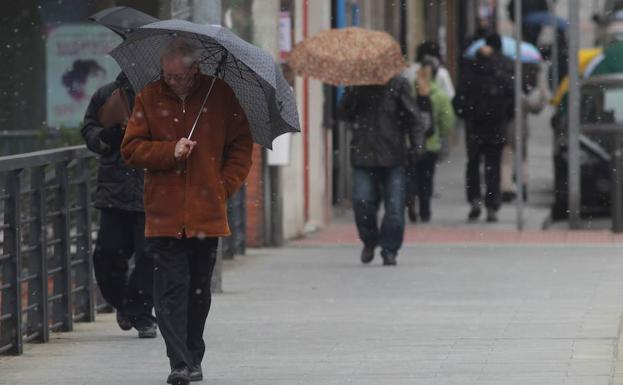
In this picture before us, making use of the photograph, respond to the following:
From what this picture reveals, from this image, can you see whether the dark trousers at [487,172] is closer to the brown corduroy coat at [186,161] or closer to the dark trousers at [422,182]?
the dark trousers at [422,182]

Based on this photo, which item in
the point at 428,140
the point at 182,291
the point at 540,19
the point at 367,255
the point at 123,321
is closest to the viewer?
the point at 182,291

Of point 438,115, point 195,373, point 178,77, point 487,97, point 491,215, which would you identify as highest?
point 178,77

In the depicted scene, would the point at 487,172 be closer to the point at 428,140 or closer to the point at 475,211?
the point at 475,211

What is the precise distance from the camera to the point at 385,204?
48.3 feet

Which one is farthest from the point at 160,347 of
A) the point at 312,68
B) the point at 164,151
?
the point at 312,68

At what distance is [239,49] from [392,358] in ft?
6.59

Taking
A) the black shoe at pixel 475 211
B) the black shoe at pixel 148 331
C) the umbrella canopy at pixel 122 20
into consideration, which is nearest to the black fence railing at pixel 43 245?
the black shoe at pixel 148 331

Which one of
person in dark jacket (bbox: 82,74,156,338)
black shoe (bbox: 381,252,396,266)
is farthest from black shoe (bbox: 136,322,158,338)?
black shoe (bbox: 381,252,396,266)

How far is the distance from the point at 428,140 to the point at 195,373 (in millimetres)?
11692

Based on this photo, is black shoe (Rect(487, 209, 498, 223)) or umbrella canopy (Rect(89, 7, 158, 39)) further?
black shoe (Rect(487, 209, 498, 223))

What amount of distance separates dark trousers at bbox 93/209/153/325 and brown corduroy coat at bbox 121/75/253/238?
63.7 inches

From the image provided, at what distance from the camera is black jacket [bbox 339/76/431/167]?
1450 centimetres

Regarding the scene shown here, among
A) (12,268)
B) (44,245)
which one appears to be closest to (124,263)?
(44,245)

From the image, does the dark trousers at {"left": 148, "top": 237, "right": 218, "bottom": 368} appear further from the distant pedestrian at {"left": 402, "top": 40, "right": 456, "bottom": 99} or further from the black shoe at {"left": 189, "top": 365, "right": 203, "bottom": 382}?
the distant pedestrian at {"left": 402, "top": 40, "right": 456, "bottom": 99}
